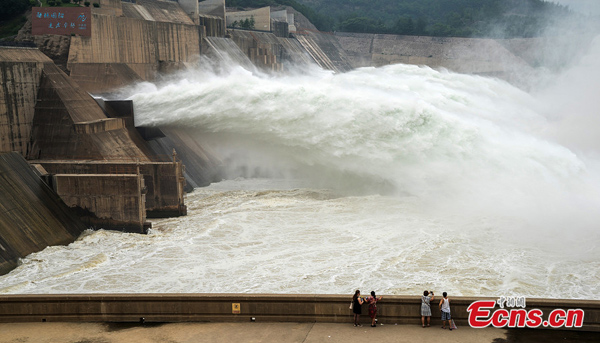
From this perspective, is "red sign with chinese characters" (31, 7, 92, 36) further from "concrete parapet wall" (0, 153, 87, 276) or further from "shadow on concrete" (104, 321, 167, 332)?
"shadow on concrete" (104, 321, 167, 332)

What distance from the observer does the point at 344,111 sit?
32.5m

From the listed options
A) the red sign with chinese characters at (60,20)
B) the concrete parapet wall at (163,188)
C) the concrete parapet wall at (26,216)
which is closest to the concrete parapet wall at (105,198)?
the concrete parapet wall at (26,216)

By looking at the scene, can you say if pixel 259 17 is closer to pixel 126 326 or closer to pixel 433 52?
pixel 433 52

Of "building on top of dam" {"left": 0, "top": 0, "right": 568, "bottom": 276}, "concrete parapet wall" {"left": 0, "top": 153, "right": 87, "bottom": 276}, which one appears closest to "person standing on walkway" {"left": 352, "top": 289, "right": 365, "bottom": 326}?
"concrete parapet wall" {"left": 0, "top": 153, "right": 87, "bottom": 276}

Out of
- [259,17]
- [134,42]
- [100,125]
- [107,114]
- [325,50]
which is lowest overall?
[100,125]

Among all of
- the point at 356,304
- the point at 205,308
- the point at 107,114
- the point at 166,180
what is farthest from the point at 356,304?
the point at 107,114

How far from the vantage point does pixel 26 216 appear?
22.8 meters

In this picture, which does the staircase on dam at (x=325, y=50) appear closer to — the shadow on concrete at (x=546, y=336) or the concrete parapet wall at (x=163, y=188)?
the concrete parapet wall at (x=163, y=188)

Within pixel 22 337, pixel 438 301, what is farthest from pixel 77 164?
pixel 438 301

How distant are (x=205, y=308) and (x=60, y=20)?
29.1 meters

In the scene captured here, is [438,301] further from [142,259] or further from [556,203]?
[556,203]

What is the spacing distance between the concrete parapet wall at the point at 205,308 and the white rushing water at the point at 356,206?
17.1 ft

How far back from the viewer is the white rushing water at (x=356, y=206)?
19.7 meters

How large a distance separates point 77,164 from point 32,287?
27.3 ft
